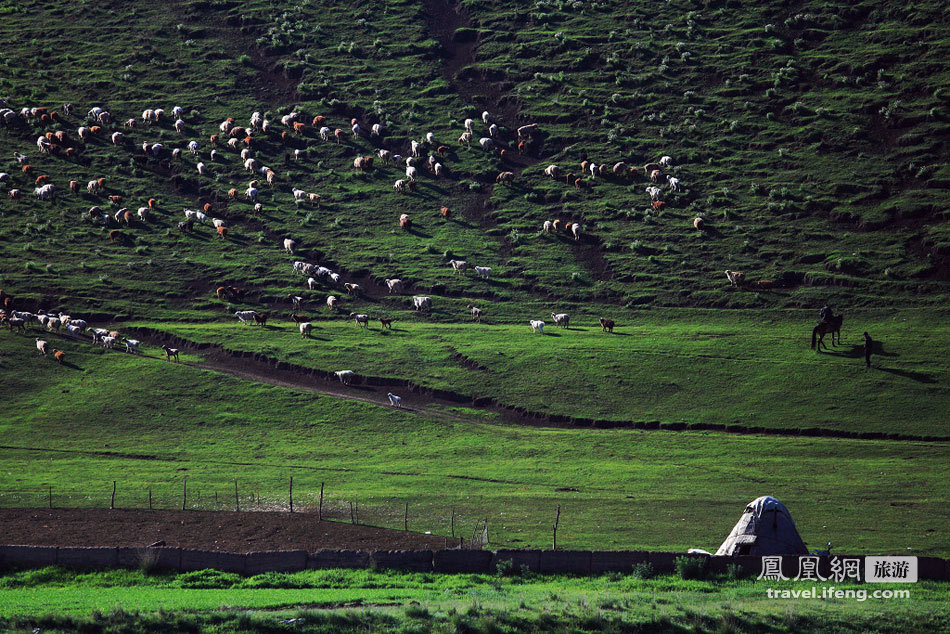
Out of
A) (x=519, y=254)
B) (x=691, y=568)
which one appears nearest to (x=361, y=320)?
(x=519, y=254)

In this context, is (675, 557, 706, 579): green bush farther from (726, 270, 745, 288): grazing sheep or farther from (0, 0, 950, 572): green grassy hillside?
(726, 270, 745, 288): grazing sheep

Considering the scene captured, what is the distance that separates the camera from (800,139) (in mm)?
97312

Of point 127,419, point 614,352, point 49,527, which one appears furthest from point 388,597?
point 614,352

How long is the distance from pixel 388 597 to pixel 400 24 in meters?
118

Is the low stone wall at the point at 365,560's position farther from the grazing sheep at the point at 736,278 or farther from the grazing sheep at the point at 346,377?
the grazing sheep at the point at 736,278

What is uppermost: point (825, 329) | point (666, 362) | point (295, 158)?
point (295, 158)

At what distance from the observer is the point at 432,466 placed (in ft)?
165

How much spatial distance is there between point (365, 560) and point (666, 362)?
3640 centimetres

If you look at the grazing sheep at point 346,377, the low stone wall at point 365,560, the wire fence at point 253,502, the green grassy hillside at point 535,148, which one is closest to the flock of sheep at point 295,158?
Result: the green grassy hillside at point 535,148

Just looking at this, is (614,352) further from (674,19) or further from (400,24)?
(400,24)

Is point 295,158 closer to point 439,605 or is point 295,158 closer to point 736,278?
point 736,278

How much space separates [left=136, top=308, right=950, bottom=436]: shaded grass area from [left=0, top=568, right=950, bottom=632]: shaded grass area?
1132 inches

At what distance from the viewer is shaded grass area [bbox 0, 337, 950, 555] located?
39.9 meters

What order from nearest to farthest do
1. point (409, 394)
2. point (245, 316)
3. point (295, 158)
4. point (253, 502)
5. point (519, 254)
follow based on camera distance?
point (253, 502)
point (409, 394)
point (245, 316)
point (519, 254)
point (295, 158)
